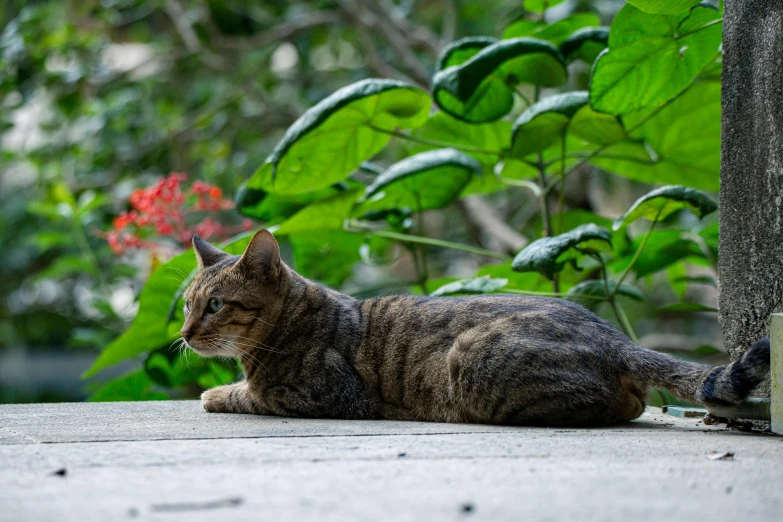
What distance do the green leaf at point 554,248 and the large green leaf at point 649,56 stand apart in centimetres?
50

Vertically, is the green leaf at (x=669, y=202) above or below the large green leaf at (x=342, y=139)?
below

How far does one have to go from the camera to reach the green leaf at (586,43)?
124 inches

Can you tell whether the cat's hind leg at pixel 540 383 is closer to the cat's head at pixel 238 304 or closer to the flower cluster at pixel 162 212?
the cat's head at pixel 238 304

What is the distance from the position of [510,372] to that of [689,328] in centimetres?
792

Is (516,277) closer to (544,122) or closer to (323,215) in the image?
(544,122)

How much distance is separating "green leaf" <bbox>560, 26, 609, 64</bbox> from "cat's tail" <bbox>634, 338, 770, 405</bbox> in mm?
1317

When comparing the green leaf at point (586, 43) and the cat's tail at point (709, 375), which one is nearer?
the cat's tail at point (709, 375)

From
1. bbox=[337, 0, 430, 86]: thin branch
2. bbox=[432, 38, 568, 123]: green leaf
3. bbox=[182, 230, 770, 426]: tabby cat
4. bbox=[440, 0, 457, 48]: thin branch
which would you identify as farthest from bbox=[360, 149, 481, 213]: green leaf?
bbox=[440, 0, 457, 48]: thin branch

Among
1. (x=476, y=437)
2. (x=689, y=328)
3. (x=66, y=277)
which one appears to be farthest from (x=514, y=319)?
(x=689, y=328)

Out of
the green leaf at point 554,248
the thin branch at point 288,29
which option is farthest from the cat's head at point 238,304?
the thin branch at point 288,29

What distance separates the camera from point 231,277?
279 cm

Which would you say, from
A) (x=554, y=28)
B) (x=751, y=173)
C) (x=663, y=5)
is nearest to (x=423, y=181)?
(x=554, y=28)

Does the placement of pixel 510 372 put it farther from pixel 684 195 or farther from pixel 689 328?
pixel 689 328

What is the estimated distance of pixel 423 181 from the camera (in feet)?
10.9
